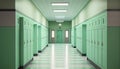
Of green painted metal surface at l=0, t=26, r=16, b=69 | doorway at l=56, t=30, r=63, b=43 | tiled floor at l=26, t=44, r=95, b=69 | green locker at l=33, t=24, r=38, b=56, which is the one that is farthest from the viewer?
doorway at l=56, t=30, r=63, b=43

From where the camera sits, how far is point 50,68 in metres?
Answer: 8.85

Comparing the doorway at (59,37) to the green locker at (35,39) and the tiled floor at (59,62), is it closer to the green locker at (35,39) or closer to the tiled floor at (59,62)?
the green locker at (35,39)

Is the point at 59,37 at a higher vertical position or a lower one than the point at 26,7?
lower

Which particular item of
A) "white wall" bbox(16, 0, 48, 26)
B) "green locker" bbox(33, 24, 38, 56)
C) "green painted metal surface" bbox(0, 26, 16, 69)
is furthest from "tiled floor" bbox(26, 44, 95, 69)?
"white wall" bbox(16, 0, 48, 26)

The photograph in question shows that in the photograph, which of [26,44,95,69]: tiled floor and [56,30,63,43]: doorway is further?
[56,30,63,43]: doorway

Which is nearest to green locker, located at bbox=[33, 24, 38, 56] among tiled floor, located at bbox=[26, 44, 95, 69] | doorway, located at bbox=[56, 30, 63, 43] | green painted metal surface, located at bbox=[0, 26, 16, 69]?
tiled floor, located at bbox=[26, 44, 95, 69]

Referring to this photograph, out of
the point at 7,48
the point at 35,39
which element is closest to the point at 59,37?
the point at 35,39

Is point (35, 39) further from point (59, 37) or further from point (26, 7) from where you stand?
point (59, 37)

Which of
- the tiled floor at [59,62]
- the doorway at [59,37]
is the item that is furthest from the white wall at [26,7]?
the doorway at [59,37]

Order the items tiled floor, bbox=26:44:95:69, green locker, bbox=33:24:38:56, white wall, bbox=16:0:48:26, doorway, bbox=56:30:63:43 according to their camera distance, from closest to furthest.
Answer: white wall, bbox=16:0:48:26 → tiled floor, bbox=26:44:95:69 → green locker, bbox=33:24:38:56 → doorway, bbox=56:30:63:43

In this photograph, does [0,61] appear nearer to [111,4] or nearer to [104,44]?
[104,44]

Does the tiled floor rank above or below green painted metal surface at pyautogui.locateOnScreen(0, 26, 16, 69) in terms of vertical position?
below

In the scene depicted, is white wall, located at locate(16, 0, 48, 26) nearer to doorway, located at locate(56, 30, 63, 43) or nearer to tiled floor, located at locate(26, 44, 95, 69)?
tiled floor, located at locate(26, 44, 95, 69)

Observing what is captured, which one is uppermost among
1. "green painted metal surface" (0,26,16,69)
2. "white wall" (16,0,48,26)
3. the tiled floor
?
"white wall" (16,0,48,26)
